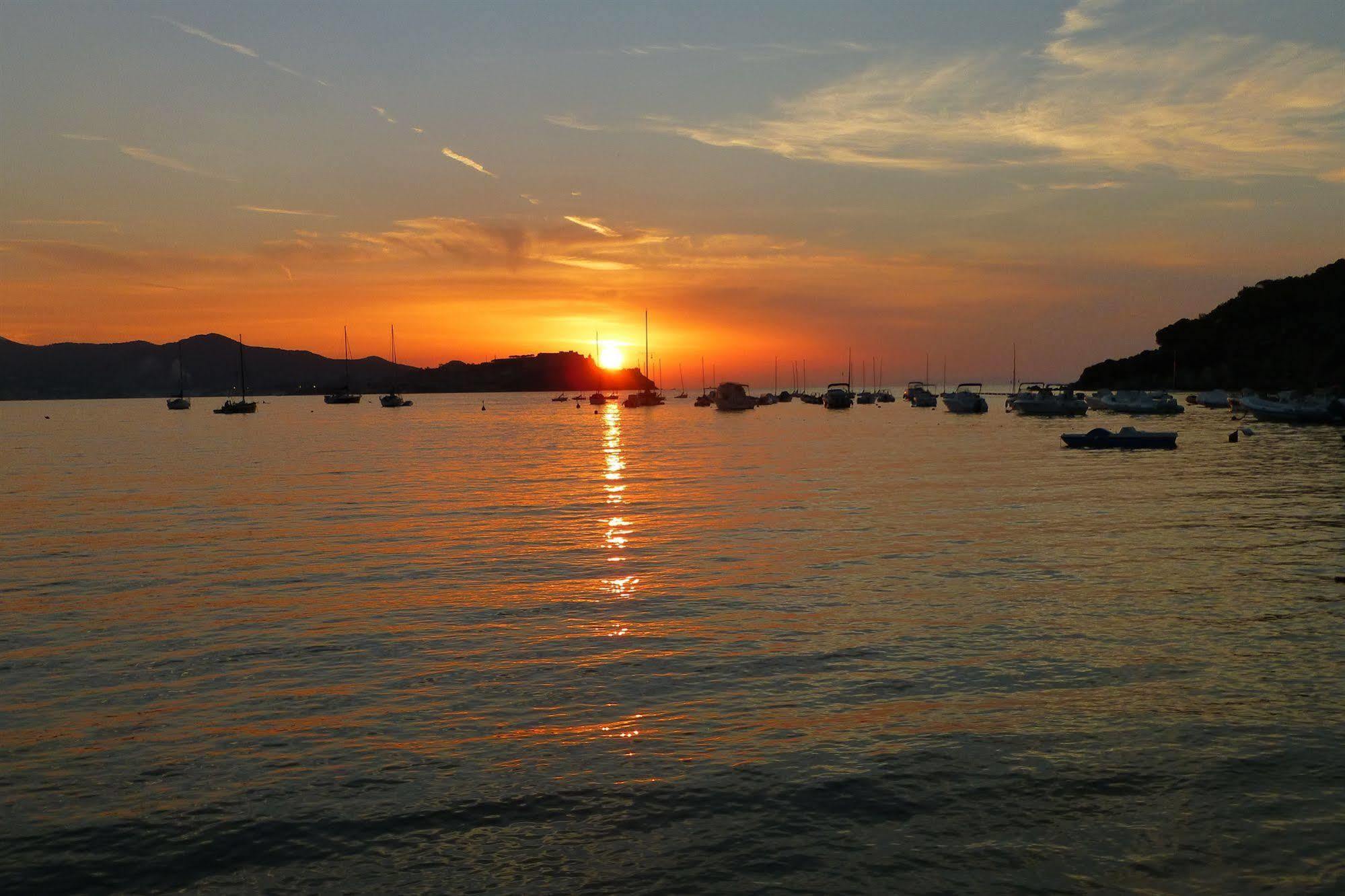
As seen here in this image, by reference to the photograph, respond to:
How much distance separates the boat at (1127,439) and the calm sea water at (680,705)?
124 ft

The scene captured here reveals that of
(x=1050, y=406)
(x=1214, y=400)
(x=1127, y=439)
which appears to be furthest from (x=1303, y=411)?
(x=1214, y=400)

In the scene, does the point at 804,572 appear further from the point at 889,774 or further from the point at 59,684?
the point at 59,684

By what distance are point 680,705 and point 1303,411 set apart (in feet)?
389

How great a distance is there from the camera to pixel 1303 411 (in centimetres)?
10938

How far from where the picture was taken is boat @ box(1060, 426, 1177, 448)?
237 ft

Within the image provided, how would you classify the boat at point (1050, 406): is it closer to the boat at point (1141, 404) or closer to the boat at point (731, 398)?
the boat at point (1141, 404)

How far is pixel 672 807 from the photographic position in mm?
10508

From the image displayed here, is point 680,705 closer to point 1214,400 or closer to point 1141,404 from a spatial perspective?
point 1141,404

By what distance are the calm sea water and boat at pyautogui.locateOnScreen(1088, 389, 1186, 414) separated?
367ft

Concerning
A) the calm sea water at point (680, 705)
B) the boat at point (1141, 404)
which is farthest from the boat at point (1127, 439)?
the boat at point (1141, 404)

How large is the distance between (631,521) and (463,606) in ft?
50.6

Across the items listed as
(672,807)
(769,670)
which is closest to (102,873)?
(672,807)

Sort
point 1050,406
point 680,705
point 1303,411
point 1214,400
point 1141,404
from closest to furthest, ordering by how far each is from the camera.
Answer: point 680,705
point 1303,411
point 1050,406
point 1141,404
point 1214,400

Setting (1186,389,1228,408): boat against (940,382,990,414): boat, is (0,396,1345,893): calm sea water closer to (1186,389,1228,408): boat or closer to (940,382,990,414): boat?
(940,382,990,414): boat
